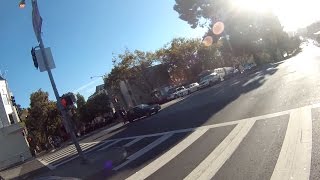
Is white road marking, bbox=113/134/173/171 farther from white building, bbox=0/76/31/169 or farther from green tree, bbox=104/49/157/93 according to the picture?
green tree, bbox=104/49/157/93

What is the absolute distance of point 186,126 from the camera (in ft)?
53.2

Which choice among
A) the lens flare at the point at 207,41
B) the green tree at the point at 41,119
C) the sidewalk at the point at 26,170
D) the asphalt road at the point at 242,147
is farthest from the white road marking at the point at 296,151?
the lens flare at the point at 207,41

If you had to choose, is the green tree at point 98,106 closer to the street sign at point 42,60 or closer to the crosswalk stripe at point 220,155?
the street sign at point 42,60

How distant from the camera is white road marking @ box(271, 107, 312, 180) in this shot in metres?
6.67

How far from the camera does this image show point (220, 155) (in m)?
9.45

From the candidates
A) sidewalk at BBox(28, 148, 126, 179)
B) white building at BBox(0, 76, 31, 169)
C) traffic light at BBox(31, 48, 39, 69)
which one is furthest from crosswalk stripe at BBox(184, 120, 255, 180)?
white building at BBox(0, 76, 31, 169)

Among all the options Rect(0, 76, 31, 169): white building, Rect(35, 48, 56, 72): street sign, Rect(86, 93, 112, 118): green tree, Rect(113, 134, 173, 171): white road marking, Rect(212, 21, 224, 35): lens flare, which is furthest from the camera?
Rect(86, 93, 112, 118): green tree

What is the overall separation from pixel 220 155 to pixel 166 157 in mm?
2316

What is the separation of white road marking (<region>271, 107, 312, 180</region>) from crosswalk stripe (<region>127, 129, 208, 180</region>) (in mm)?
3311

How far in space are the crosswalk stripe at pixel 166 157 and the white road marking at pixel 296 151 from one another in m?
3.31

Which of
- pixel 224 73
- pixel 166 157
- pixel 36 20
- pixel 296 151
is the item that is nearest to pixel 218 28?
pixel 224 73

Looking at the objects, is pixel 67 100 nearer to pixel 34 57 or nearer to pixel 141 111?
pixel 34 57

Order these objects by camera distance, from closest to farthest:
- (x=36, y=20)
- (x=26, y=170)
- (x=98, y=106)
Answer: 1. (x=36, y=20)
2. (x=26, y=170)
3. (x=98, y=106)

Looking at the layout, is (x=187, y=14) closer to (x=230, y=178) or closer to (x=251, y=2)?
(x=251, y=2)
